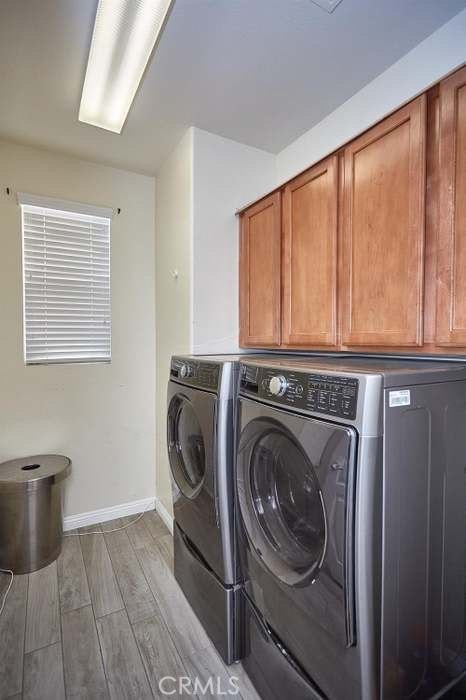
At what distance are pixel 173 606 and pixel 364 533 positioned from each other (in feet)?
4.60

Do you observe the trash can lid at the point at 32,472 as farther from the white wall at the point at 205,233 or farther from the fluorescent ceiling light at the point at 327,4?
the fluorescent ceiling light at the point at 327,4

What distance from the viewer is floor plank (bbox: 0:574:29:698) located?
131 cm

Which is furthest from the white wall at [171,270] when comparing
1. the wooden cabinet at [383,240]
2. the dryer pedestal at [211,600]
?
the dryer pedestal at [211,600]

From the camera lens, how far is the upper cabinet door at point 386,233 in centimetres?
116

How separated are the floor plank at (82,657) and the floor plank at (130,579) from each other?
0.19 meters

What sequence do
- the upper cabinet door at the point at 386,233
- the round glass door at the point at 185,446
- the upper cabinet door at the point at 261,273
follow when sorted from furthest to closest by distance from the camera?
the upper cabinet door at the point at 261,273 → the round glass door at the point at 185,446 → the upper cabinet door at the point at 386,233

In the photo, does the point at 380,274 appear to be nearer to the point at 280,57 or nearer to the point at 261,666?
the point at 280,57

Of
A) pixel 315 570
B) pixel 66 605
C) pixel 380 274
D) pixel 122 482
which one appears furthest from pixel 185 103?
pixel 66 605

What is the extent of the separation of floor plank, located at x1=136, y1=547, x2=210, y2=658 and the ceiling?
267 centimetres

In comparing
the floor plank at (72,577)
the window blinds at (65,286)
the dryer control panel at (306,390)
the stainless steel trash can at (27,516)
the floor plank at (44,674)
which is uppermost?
the window blinds at (65,286)

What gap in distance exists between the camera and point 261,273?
1954 mm

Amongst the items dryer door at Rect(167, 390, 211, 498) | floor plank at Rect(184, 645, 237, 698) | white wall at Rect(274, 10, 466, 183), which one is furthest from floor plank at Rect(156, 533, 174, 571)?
white wall at Rect(274, 10, 466, 183)

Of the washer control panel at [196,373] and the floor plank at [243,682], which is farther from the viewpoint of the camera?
the washer control panel at [196,373]

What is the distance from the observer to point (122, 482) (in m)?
2.55
